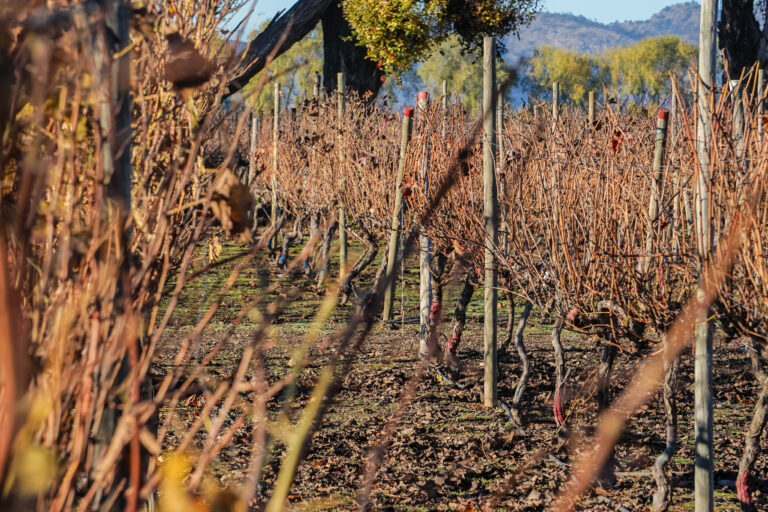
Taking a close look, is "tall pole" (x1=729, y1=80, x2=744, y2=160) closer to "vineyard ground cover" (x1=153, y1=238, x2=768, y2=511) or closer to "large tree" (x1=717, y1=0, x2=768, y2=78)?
"vineyard ground cover" (x1=153, y1=238, x2=768, y2=511)

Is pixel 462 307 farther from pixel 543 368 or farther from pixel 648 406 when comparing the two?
pixel 648 406

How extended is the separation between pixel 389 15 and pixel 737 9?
6.76 meters

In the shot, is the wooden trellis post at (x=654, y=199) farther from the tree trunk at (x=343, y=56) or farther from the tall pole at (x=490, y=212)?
the tree trunk at (x=343, y=56)

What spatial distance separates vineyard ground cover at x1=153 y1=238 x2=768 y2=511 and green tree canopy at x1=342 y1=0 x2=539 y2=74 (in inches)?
415

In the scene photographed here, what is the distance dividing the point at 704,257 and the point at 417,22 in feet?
Result: 48.7

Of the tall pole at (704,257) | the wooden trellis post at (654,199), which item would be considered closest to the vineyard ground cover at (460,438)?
the tall pole at (704,257)

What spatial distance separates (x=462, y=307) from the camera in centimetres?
779

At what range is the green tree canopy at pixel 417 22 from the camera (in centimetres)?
1758

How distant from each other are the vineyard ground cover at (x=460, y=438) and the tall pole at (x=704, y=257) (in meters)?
0.99

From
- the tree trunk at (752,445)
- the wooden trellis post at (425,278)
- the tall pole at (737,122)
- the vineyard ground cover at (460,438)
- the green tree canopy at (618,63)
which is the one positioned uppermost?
the green tree canopy at (618,63)

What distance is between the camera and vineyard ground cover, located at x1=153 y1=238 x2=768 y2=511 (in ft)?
15.7

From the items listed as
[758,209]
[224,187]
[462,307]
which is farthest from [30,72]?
[462,307]

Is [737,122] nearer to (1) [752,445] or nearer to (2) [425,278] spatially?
(1) [752,445]

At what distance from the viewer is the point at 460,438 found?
5.74 meters
